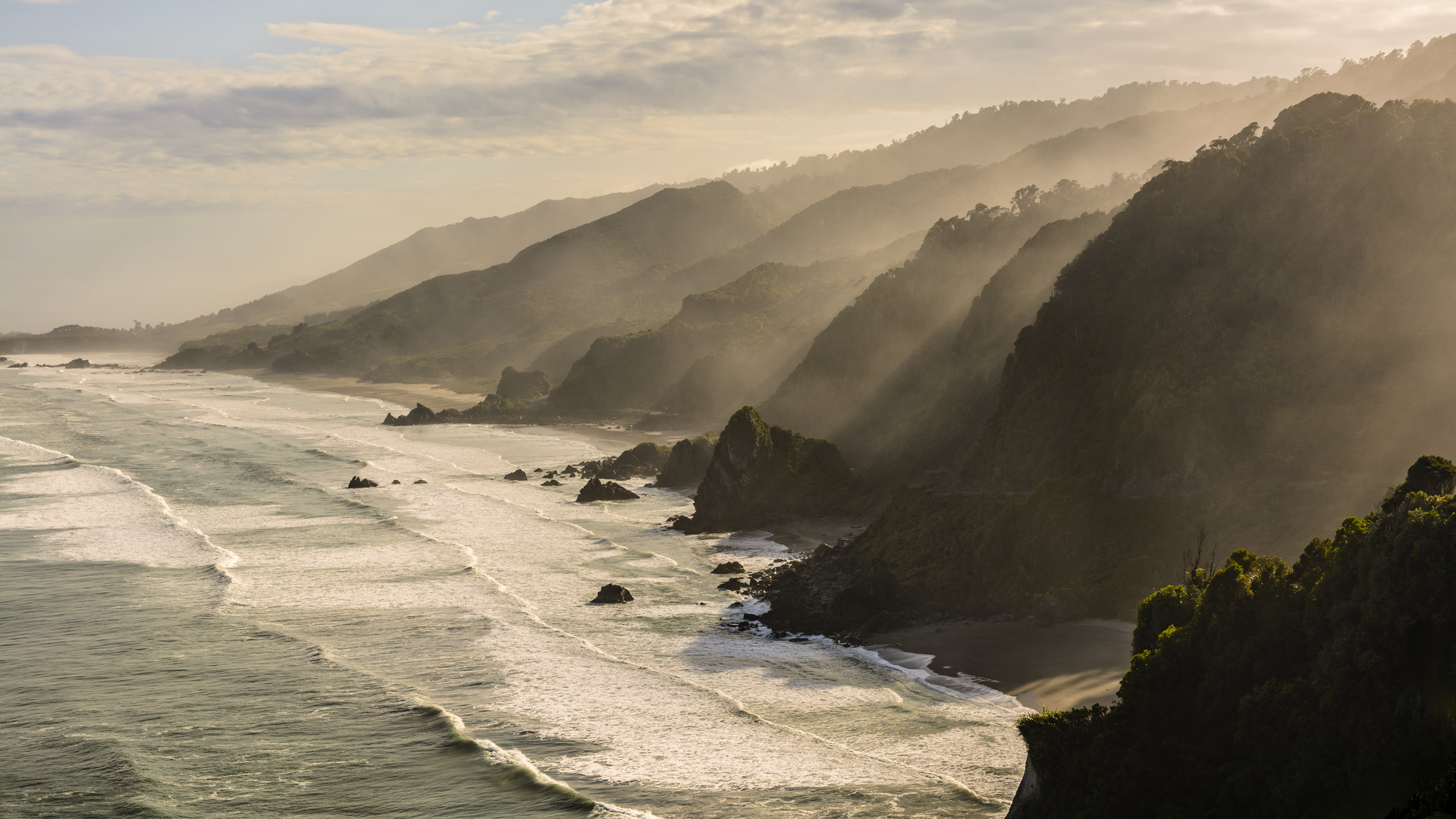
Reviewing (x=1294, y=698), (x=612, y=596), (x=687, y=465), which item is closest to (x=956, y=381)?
(x=687, y=465)

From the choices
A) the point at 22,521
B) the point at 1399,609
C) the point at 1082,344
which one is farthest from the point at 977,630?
the point at 22,521

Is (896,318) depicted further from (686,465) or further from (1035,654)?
(1035,654)

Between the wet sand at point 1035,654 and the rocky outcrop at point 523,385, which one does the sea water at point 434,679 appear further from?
the rocky outcrop at point 523,385

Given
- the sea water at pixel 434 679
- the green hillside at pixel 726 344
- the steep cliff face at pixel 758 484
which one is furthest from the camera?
the green hillside at pixel 726 344

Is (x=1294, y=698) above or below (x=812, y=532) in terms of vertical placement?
above

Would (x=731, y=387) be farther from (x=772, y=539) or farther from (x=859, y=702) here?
(x=859, y=702)

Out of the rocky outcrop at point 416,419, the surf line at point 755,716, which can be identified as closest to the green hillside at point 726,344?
the rocky outcrop at point 416,419

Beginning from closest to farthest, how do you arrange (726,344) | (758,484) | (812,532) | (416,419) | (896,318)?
(812,532), (758,484), (896,318), (416,419), (726,344)
